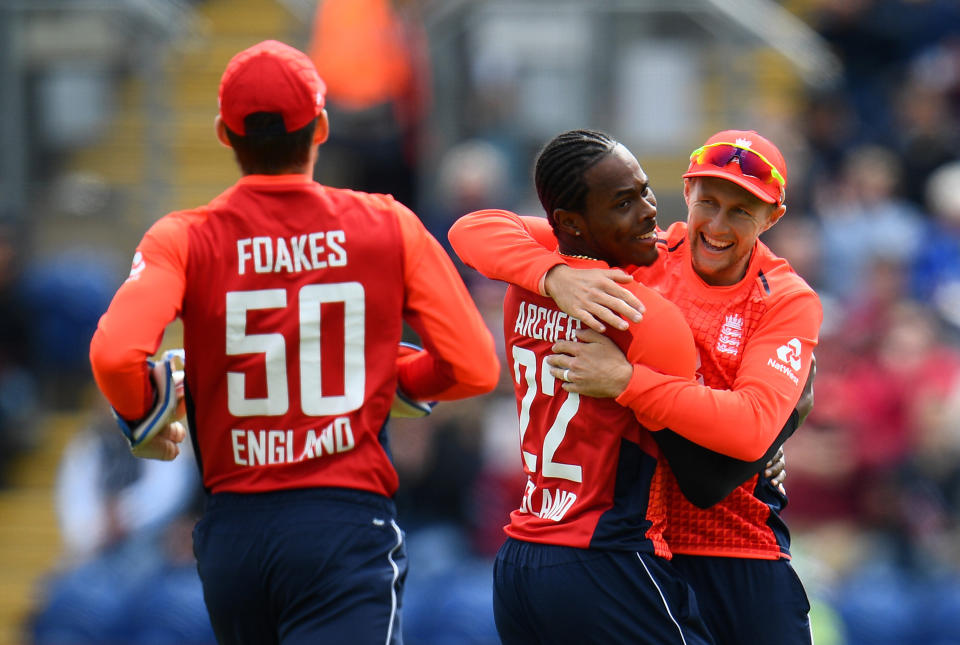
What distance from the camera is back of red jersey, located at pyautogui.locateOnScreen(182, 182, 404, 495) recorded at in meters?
3.66

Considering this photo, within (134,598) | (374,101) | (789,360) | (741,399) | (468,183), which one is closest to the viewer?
(741,399)

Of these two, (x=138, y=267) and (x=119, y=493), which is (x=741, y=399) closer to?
(x=138, y=267)

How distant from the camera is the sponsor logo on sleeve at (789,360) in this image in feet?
11.2

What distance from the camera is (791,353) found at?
3.44m

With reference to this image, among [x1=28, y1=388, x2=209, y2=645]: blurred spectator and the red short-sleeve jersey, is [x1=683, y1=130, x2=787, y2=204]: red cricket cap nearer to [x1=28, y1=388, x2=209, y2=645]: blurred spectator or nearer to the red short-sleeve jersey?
the red short-sleeve jersey

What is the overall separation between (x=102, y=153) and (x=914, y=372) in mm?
5374

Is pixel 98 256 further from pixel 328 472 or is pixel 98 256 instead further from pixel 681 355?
pixel 681 355

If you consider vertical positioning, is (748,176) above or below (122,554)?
above

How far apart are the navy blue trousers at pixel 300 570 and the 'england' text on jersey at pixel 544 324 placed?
2.10 feet

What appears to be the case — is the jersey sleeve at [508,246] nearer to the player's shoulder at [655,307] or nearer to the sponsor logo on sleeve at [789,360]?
the player's shoulder at [655,307]

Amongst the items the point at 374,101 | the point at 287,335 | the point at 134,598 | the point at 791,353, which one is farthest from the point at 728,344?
the point at 374,101

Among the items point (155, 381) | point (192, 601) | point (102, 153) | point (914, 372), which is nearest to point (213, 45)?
point (102, 153)

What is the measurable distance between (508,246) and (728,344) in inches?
24.4

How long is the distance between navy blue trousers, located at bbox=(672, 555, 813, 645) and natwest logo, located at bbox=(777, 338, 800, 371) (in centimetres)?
55
